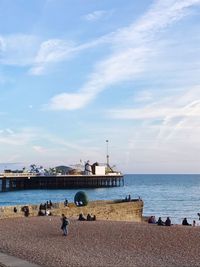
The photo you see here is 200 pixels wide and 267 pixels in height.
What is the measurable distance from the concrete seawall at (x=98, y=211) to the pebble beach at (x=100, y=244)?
5159mm

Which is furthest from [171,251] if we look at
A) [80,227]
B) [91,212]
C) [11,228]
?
[91,212]

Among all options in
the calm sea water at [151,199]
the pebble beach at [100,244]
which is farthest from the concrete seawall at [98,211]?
the calm sea water at [151,199]

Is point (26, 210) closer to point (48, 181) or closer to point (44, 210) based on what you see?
point (44, 210)

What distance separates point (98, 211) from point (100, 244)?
54.1 feet

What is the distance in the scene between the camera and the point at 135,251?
63.6 ft

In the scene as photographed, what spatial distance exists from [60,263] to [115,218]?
22.0 metres

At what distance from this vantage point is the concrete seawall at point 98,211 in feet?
113

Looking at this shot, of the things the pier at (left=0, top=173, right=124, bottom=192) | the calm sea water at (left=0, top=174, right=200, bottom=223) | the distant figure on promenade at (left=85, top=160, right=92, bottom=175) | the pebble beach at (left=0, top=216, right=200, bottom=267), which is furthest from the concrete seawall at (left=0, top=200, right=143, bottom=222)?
the distant figure on promenade at (left=85, top=160, right=92, bottom=175)

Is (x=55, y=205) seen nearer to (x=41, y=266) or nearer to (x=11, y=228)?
(x=11, y=228)

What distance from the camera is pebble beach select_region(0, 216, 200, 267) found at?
1742cm

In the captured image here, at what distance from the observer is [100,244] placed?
21125 millimetres

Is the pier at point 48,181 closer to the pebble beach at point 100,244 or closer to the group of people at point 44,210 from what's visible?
the group of people at point 44,210

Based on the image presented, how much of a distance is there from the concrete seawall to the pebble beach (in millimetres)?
5159

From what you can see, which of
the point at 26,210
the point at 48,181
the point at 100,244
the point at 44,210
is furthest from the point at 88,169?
the point at 100,244
